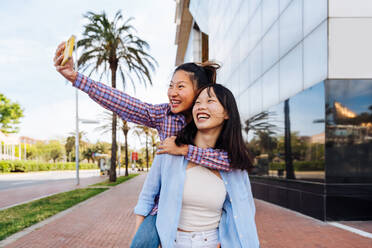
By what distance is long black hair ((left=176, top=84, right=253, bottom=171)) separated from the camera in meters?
2.05

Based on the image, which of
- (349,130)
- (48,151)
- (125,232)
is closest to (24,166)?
(48,151)

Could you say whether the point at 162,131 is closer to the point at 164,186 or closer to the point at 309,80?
the point at 164,186

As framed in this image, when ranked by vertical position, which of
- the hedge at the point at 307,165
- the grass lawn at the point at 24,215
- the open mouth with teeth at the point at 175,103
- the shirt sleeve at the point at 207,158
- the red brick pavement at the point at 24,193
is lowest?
the red brick pavement at the point at 24,193

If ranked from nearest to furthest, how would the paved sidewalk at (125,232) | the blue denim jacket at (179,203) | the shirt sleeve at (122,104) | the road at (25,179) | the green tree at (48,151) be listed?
the blue denim jacket at (179,203), the shirt sleeve at (122,104), the paved sidewalk at (125,232), the road at (25,179), the green tree at (48,151)

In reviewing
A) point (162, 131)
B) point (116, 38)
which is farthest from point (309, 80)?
point (116, 38)

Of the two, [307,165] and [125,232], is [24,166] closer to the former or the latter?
[125,232]

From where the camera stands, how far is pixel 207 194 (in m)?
2.00

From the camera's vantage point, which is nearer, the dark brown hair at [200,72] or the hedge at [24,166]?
the dark brown hair at [200,72]

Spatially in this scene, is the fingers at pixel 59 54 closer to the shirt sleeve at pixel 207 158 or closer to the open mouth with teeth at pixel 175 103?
the open mouth with teeth at pixel 175 103

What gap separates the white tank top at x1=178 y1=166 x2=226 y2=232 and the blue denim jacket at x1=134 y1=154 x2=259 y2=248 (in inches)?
2.2

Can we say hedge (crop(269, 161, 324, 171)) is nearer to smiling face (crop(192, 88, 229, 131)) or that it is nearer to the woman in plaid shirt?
the woman in plaid shirt

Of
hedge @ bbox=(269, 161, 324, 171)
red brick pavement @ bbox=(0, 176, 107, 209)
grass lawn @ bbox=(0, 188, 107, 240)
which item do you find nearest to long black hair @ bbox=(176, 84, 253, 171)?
grass lawn @ bbox=(0, 188, 107, 240)

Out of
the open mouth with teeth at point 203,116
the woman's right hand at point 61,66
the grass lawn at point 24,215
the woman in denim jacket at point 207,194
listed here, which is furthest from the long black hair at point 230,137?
the grass lawn at point 24,215

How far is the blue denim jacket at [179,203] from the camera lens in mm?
1936
